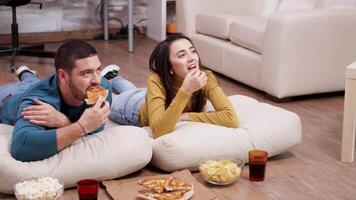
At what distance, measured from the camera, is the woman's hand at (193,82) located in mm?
2586

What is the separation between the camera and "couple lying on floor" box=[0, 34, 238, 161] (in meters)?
2.39

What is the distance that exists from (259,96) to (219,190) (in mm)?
1624

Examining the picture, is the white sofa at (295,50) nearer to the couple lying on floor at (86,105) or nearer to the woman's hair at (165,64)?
the couple lying on floor at (86,105)

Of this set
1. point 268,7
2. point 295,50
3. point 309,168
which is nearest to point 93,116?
point 309,168

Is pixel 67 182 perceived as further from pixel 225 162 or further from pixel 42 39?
pixel 42 39

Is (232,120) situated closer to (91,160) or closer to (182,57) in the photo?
(182,57)

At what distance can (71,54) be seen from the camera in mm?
2434

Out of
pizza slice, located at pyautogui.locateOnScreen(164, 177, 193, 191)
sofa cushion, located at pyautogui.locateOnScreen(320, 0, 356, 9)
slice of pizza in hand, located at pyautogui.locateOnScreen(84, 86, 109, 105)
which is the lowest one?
pizza slice, located at pyautogui.locateOnScreen(164, 177, 193, 191)

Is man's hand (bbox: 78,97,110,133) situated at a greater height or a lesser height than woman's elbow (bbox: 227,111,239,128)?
greater

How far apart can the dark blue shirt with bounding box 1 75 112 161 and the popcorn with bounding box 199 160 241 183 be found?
58cm

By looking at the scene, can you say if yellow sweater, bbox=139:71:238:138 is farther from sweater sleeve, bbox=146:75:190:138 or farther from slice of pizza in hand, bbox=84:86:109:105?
slice of pizza in hand, bbox=84:86:109:105

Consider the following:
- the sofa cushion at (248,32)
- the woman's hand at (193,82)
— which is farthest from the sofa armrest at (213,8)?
the woman's hand at (193,82)

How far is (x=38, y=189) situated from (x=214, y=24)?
8.60 feet

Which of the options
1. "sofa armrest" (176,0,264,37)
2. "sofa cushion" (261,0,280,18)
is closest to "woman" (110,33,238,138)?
"sofa armrest" (176,0,264,37)
